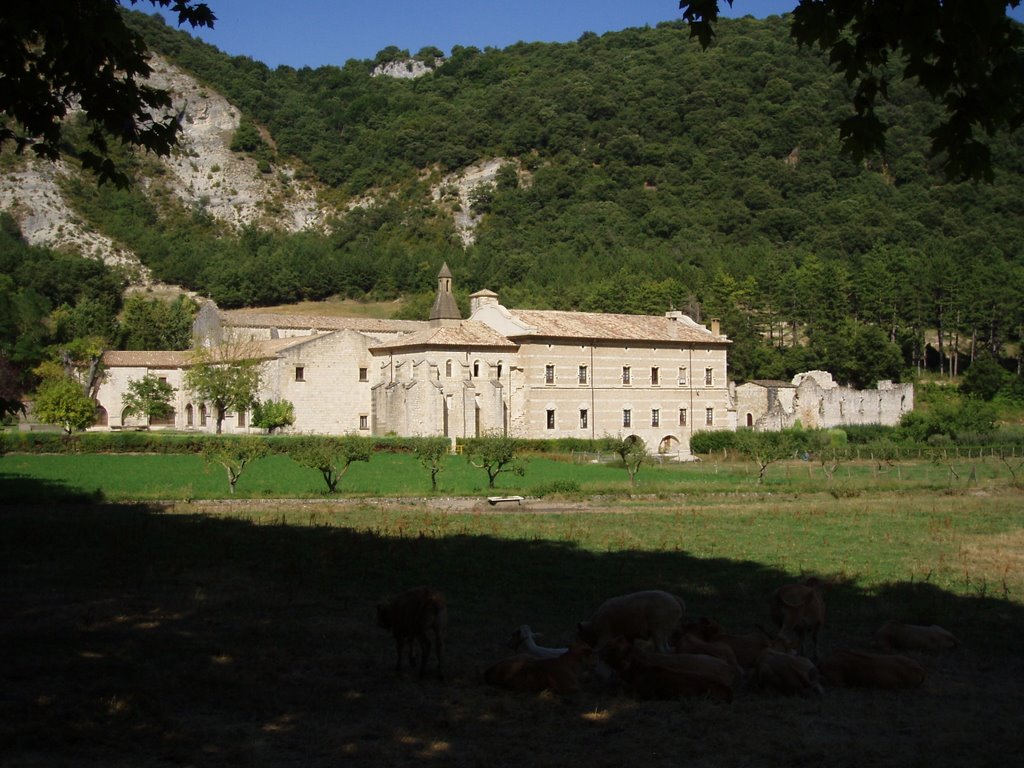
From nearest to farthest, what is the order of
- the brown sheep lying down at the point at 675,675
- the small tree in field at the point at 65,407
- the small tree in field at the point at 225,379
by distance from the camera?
the brown sheep lying down at the point at 675,675, the small tree in field at the point at 65,407, the small tree in field at the point at 225,379

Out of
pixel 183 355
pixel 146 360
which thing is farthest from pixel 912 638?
pixel 146 360

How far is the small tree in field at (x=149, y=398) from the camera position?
210 ft

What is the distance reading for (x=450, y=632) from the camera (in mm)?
10031

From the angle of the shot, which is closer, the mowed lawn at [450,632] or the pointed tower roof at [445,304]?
the mowed lawn at [450,632]

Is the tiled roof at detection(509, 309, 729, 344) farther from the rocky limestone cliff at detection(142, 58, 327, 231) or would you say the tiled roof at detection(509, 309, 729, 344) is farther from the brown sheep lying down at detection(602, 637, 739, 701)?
the rocky limestone cliff at detection(142, 58, 327, 231)

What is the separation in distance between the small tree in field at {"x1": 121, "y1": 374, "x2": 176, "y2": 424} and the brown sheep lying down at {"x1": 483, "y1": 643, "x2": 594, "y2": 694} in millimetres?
59646

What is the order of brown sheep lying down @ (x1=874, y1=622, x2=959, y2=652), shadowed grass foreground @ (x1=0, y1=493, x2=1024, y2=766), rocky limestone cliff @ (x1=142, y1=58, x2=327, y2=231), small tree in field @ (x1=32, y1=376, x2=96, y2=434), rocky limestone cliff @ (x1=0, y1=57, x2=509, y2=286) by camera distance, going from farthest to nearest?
rocky limestone cliff @ (x1=142, y1=58, x2=327, y2=231) < rocky limestone cliff @ (x1=0, y1=57, x2=509, y2=286) < small tree in field @ (x1=32, y1=376, x2=96, y2=434) < brown sheep lying down @ (x1=874, y1=622, x2=959, y2=652) < shadowed grass foreground @ (x1=0, y1=493, x2=1024, y2=766)

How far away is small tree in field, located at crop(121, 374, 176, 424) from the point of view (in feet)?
210

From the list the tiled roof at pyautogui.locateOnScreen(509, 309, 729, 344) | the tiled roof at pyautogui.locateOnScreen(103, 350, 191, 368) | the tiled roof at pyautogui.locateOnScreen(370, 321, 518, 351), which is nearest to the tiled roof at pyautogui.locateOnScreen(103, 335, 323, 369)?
the tiled roof at pyautogui.locateOnScreen(103, 350, 191, 368)

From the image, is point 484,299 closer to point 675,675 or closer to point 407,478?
point 407,478

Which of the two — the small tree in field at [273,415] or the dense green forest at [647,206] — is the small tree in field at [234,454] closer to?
the small tree in field at [273,415]

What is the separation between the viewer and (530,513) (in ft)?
80.8

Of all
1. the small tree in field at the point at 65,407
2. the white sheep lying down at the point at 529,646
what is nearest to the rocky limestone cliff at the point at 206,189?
the small tree in field at the point at 65,407

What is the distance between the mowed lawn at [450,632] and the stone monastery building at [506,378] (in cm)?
3310
